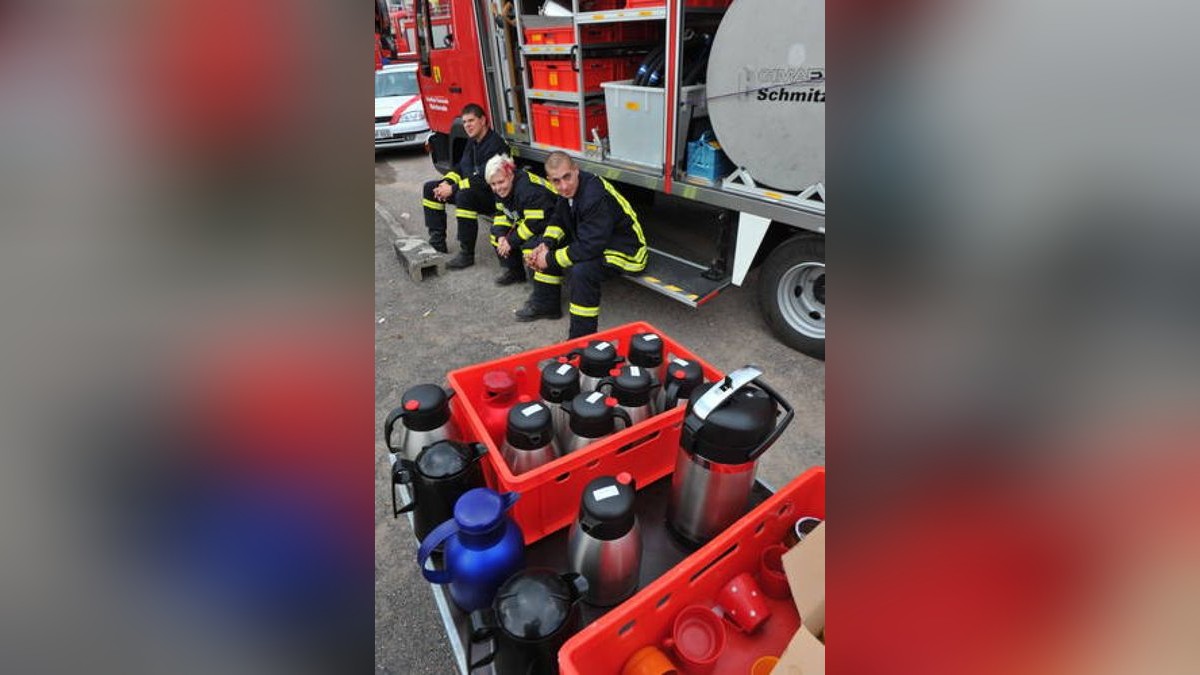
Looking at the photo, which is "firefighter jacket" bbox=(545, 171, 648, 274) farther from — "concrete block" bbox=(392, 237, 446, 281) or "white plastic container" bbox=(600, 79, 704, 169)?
"concrete block" bbox=(392, 237, 446, 281)

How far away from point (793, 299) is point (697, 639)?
2.61m

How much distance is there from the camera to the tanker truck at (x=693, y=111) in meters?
2.88

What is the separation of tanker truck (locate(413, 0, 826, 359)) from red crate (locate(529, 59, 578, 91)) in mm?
14

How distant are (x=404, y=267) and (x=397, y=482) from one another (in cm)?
379

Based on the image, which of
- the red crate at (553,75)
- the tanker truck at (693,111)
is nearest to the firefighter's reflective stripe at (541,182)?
the tanker truck at (693,111)

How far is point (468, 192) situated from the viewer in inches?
196

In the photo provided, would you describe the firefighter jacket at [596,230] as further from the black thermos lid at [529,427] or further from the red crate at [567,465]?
the black thermos lid at [529,427]

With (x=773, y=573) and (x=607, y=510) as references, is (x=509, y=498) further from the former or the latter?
(x=773, y=573)

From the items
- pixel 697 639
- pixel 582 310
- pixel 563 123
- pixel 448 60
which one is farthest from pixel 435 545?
pixel 448 60

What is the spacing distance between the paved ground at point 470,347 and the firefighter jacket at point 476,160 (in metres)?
0.73
